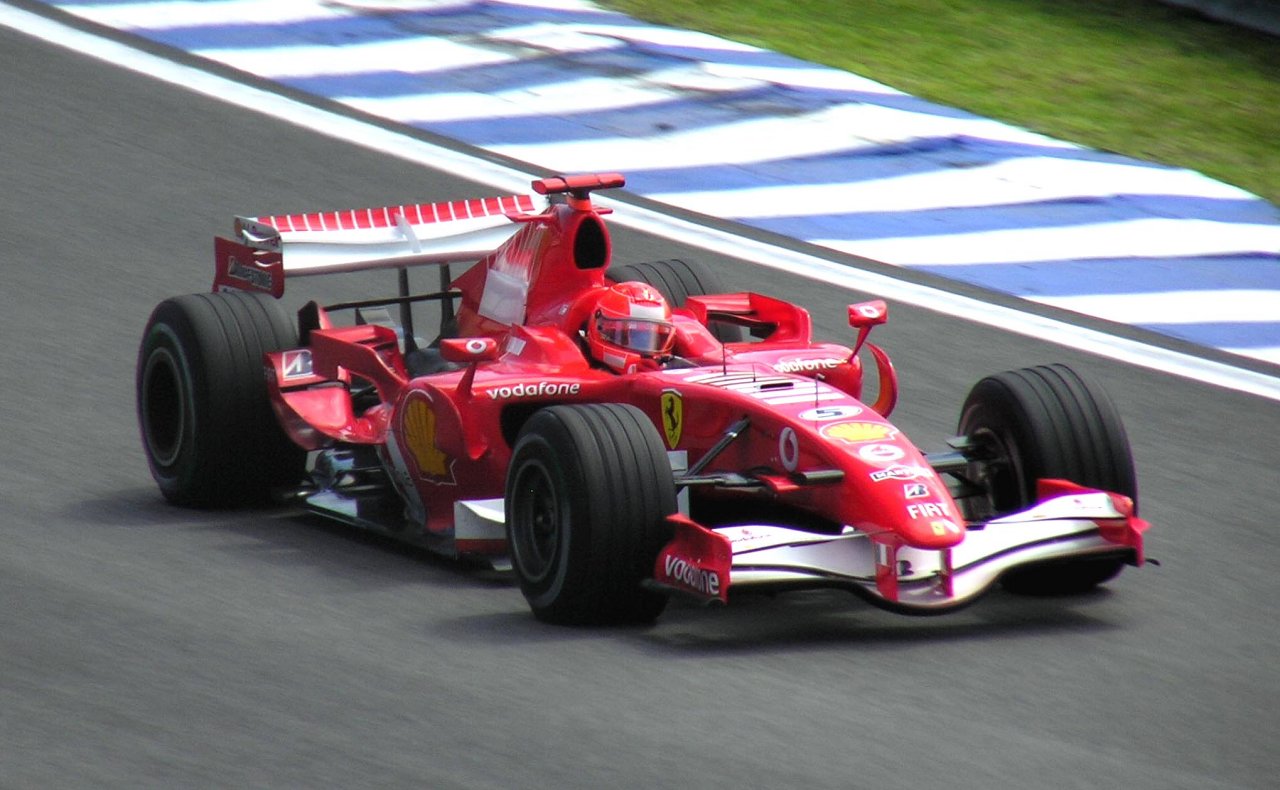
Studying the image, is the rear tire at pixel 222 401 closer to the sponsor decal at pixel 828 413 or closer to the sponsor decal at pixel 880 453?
the sponsor decal at pixel 828 413

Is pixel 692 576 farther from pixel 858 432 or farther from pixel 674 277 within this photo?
pixel 674 277

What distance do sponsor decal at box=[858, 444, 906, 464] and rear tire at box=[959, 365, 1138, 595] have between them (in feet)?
1.51

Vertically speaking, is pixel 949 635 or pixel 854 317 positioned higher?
pixel 854 317

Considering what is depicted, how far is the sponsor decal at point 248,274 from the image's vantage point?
7852 mm

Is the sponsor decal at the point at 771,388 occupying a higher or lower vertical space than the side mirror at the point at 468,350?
higher

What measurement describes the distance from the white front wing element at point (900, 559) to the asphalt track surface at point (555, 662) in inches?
6.6

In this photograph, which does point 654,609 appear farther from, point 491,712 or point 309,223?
point 309,223

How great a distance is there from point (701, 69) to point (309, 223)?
208 inches

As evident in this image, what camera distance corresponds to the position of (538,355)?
6.81 m

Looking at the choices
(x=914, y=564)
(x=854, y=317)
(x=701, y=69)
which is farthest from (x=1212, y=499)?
(x=701, y=69)

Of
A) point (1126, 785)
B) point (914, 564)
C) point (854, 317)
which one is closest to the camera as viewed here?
point (1126, 785)

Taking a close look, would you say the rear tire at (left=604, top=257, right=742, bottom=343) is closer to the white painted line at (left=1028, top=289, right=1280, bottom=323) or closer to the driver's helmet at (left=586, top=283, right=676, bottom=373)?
the driver's helmet at (left=586, top=283, right=676, bottom=373)

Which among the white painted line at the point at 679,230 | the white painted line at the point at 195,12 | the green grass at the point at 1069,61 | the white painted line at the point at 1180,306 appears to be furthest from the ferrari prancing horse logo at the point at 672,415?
the white painted line at the point at 195,12

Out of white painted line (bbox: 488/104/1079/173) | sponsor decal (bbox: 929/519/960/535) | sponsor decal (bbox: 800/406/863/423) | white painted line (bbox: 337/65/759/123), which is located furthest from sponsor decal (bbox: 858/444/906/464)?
white painted line (bbox: 337/65/759/123)
